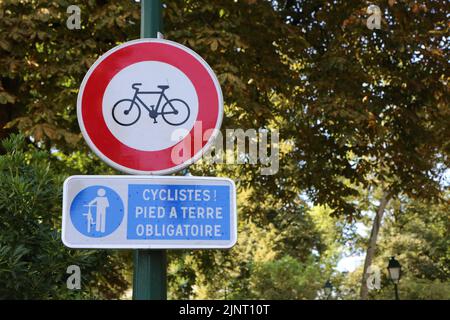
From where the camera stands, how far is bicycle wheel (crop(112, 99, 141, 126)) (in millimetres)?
2307

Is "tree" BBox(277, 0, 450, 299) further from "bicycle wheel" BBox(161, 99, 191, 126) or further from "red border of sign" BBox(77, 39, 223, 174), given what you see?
"bicycle wheel" BBox(161, 99, 191, 126)

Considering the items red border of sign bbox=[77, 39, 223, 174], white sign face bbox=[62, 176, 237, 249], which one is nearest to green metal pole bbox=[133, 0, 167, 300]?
white sign face bbox=[62, 176, 237, 249]

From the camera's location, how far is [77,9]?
8.39 metres

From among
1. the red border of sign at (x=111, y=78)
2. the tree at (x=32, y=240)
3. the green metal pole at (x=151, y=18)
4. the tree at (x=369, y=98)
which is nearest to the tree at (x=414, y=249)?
the tree at (x=369, y=98)

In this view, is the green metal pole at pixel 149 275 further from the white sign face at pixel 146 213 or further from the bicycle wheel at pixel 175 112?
the bicycle wheel at pixel 175 112

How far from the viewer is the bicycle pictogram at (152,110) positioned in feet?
7.55

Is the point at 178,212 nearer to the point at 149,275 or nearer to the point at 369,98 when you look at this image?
the point at 149,275

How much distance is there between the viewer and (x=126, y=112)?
2326mm

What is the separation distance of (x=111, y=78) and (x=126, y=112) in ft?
0.50

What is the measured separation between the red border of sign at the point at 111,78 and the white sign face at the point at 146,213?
0.11 meters

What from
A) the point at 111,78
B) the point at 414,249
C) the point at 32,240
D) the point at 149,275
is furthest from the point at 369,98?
the point at 414,249

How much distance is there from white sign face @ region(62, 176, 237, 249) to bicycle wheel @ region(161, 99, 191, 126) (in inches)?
8.9

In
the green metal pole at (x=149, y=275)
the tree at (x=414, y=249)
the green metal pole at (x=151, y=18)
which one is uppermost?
the tree at (x=414, y=249)
